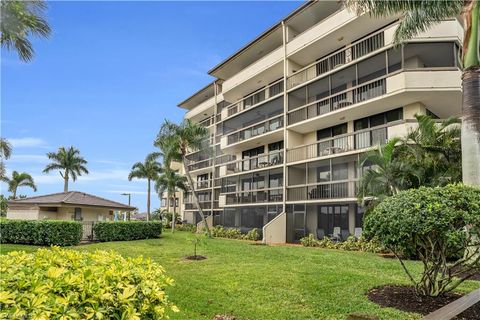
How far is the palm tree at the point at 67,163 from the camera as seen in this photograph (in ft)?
173

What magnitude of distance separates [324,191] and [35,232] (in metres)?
18.0

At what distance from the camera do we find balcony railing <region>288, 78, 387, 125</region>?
21.4 meters

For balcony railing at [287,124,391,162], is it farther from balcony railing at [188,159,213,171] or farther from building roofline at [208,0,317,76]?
balcony railing at [188,159,213,171]

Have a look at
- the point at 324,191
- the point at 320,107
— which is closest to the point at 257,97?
the point at 320,107

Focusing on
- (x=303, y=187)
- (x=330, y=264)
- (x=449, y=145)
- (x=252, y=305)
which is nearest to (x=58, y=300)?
(x=252, y=305)

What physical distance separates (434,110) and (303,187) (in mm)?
9983

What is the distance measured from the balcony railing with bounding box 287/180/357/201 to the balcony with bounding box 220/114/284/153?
5235 millimetres

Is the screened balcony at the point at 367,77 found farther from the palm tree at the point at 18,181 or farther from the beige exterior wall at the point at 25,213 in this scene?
the palm tree at the point at 18,181

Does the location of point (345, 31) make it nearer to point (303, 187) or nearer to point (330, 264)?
point (303, 187)

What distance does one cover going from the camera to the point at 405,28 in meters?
14.8

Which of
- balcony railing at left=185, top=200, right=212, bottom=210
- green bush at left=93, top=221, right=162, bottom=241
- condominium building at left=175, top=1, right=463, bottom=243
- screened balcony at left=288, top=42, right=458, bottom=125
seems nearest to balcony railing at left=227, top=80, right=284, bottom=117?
condominium building at left=175, top=1, right=463, bottom=243

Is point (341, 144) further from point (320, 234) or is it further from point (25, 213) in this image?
point (25, 213)

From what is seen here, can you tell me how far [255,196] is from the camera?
101 ft

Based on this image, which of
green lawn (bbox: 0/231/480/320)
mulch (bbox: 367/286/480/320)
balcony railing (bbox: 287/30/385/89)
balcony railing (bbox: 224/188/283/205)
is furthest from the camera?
balcony railing (bbox: 224/188/283/205)
